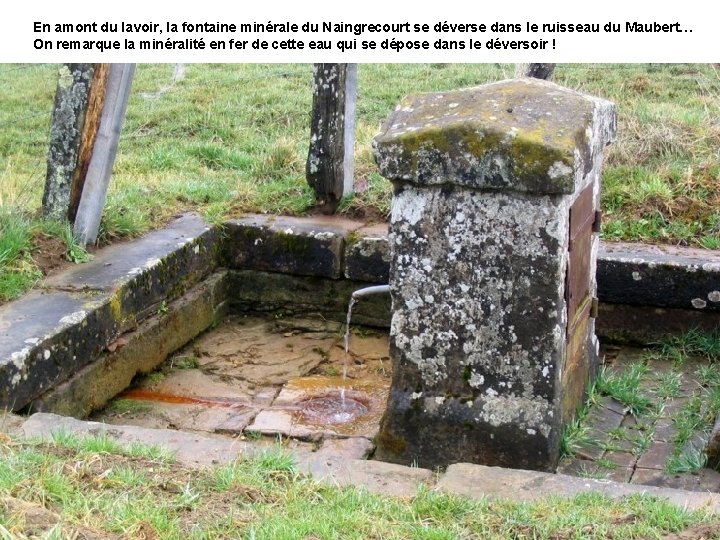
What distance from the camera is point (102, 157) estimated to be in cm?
627

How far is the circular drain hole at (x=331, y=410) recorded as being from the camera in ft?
18.0

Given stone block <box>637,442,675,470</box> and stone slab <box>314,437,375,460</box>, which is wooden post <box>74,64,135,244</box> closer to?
stone slab <box>314,437,375,460</box>

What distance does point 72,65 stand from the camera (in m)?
6.11

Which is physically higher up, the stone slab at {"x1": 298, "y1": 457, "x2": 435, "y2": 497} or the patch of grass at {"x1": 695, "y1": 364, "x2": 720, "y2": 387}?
the stone slab at {"x1": 298, "y1": 457, "x2": 435, "y2": 497}

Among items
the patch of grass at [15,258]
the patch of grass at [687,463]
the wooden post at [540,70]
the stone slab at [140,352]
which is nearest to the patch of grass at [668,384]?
the patch of grass at [687,463]

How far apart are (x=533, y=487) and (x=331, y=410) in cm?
196

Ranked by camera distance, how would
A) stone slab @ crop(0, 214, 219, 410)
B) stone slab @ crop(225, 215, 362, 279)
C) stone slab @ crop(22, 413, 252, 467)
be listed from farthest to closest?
stone slab @ crop(225, 215, 362, 279), stone slab @ crop(0, 214, 219, 410), stone slab @ crop(22, 413, 252, 467)

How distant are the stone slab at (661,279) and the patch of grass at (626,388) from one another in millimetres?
520

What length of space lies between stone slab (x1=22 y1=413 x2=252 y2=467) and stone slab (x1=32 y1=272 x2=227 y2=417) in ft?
1.97

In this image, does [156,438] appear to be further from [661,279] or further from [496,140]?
[661,279]

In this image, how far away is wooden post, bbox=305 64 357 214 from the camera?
277 inches

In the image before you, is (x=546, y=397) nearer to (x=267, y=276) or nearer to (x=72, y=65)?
(x=267, y=276)

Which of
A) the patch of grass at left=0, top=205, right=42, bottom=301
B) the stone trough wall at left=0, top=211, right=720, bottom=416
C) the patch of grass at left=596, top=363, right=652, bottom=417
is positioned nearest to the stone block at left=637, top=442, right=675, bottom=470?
the patch of grass at left=596, top=363, right=652, bottom=417

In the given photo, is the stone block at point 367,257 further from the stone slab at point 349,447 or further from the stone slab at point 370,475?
the stone slab at point 370,475
